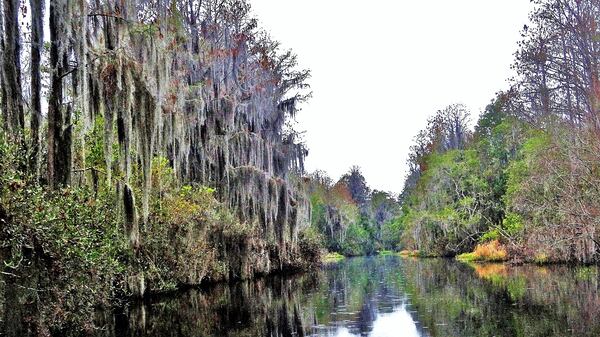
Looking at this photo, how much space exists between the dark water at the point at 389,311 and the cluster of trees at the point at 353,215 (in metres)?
32.0

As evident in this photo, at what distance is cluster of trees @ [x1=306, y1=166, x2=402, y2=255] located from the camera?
53.2 meters

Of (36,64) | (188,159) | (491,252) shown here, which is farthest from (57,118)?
(491,252)

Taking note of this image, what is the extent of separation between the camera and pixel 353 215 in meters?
61.8

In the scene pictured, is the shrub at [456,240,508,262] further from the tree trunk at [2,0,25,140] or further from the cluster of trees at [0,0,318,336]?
the tree trunk at [2,0,25,140]

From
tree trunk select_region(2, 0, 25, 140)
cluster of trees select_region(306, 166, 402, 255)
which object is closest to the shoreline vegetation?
tree trunk select_region(2, 0, 25, 140)

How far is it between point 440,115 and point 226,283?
116 ft

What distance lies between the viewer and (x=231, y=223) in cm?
2156

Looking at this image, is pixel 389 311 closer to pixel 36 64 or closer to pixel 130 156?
pixel 130 156

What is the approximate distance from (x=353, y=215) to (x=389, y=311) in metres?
49.3

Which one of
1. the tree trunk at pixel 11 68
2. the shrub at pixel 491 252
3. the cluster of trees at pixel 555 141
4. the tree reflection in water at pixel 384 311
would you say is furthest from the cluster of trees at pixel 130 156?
the shrub at pixel 491 252

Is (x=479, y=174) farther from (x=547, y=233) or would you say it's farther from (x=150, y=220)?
(x=150, y=220)

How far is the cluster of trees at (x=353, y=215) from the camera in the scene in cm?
5322

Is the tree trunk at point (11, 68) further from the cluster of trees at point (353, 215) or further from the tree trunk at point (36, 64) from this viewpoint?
the cluster of trees at point (353, 215)

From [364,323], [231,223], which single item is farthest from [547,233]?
[231,223]
